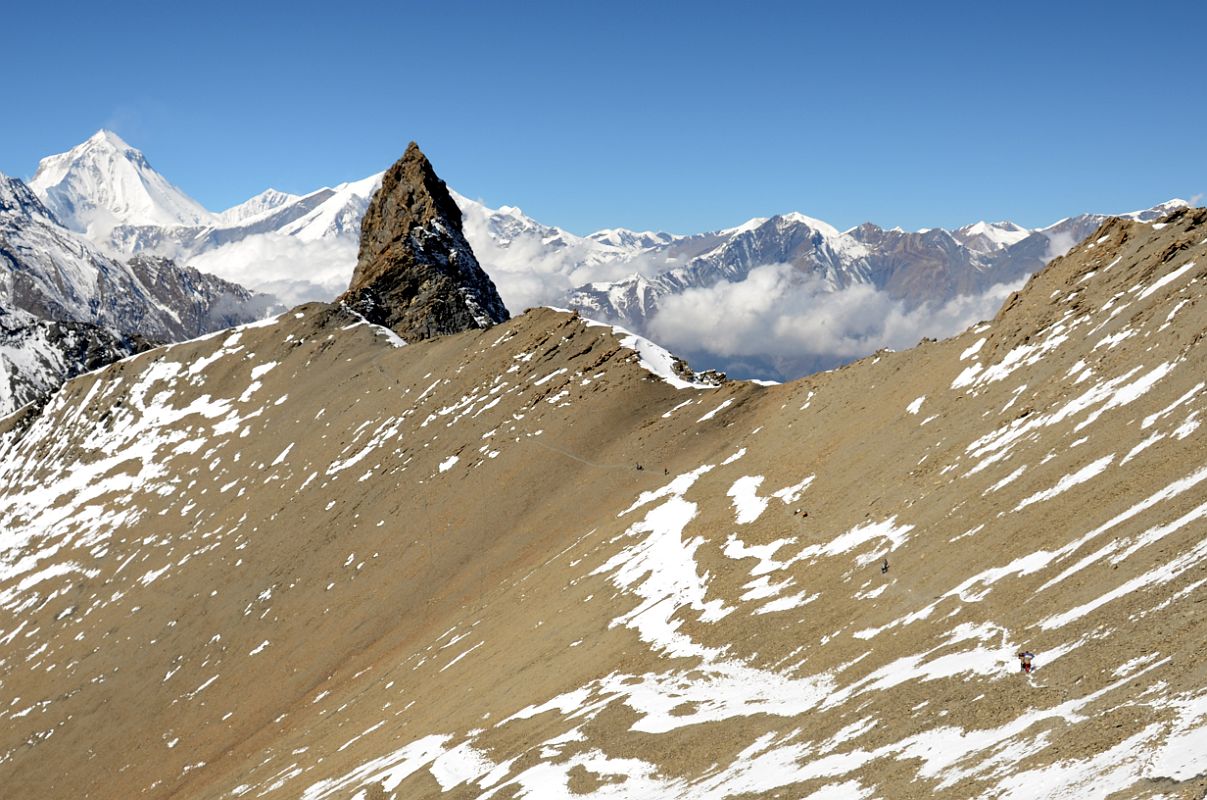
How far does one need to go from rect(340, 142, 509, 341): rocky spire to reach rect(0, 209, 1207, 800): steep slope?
65.1 feet

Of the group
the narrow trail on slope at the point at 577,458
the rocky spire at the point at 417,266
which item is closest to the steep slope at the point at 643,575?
the narrow trail on slope at the point at 577,458

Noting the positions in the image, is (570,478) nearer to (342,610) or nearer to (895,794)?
(342,610)

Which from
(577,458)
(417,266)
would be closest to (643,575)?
(577,458)

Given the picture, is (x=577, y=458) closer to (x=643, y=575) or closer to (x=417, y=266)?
(x=643, y=575)

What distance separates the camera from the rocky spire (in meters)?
164

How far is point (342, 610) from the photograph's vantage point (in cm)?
8994

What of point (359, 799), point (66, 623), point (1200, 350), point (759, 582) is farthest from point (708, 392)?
point (66, 623)

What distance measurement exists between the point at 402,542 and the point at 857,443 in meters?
50.7

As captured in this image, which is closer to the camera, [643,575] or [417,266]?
[643,575]

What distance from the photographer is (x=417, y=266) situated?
550 ft

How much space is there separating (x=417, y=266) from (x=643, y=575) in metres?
116

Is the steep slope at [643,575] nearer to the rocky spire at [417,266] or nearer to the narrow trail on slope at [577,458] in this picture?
the narrow trail on slope at [577,458]

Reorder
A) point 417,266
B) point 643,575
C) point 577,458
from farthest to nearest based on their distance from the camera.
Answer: point 417,266 < point 577,458 < point 643,575

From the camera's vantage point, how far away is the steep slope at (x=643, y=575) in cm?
3216
